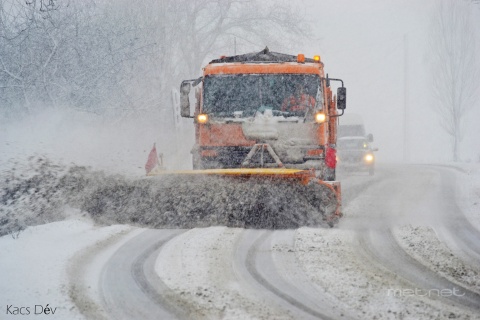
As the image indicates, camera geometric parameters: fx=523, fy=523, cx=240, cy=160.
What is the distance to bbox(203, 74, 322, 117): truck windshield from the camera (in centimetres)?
877

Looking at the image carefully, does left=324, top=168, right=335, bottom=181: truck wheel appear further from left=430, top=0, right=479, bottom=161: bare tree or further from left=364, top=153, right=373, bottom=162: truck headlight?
left=430, top=0, right=479, bottom=161: bare tree

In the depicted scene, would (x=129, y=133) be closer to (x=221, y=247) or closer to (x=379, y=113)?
(x=221, y=247)

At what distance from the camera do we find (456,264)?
16.9ft

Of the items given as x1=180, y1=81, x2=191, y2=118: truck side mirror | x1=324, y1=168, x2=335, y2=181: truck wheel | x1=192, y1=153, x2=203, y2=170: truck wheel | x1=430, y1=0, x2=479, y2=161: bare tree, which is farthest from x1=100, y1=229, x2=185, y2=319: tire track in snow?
x1=430, y1=0, x2=479, y2=161: bare tree

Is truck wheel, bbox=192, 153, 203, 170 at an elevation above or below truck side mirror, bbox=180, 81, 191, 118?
below

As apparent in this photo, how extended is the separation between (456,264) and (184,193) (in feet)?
11.8

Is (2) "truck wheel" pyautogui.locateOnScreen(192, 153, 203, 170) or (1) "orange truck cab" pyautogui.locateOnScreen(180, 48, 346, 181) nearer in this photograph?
(1) "orange truck cab" pyautogui.locateOnScreen(180, 48, 346, 181)

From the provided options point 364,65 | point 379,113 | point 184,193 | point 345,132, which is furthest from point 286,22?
point 364,65

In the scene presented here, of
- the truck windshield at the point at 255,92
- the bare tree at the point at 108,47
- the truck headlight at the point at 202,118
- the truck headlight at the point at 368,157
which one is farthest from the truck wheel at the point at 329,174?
the truck headlight at the point at 368,157

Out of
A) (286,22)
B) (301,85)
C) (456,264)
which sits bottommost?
(456,264)

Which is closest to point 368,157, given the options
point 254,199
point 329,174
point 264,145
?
point 329,174

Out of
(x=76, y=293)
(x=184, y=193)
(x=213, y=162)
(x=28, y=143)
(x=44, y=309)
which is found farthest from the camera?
(x=28, y=143)

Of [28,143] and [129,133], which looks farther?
[129,133]

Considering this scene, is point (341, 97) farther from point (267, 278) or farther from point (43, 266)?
point (43, 266)
